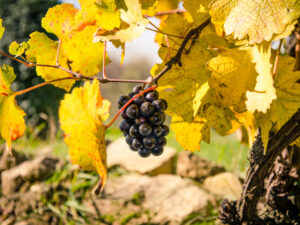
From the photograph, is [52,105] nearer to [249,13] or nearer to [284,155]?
[284,155]

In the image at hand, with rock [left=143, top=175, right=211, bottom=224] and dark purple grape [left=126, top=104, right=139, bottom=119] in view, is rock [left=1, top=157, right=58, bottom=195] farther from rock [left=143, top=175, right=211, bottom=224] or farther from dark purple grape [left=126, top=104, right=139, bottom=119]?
dark purple grape [left=126, top=104, right=139, bottom=119]

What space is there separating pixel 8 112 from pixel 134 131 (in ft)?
0.83

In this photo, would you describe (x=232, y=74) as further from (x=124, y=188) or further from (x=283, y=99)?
(x=124, y=188)

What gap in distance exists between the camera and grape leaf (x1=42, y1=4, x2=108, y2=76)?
621 millimetres

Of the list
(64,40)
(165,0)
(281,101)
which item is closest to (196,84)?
(281,101)

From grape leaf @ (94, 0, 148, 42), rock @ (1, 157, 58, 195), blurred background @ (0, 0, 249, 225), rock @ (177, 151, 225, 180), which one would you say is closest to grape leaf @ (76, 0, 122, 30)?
grape leaf @ (94, 0, 148, 42)

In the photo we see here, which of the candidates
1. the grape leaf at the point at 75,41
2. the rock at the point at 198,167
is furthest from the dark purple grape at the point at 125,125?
the rock at the point at 198,167

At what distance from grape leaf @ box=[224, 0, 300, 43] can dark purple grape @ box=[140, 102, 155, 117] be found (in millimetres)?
210

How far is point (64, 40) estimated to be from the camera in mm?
649

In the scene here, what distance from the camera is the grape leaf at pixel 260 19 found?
0.41 metres

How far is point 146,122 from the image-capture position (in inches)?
23.2

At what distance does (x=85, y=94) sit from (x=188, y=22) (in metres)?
0.28

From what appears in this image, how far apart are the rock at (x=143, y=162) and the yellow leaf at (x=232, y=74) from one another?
5.70 feet

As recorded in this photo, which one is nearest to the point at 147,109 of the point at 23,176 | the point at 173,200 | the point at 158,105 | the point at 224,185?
the point at 158,105
